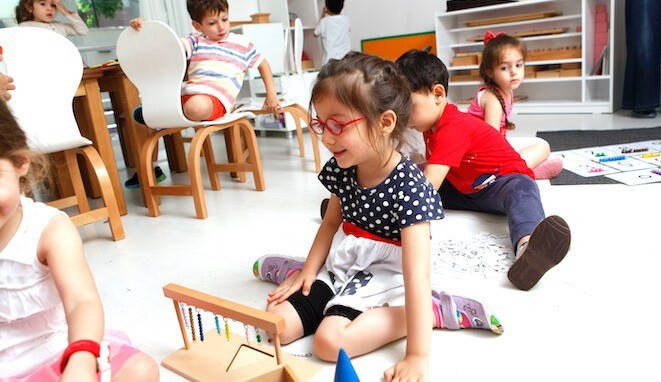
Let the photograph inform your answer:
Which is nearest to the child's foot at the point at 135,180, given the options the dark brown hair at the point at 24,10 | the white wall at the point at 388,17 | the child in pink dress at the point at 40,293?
the dark brown hair at the point at 24,10

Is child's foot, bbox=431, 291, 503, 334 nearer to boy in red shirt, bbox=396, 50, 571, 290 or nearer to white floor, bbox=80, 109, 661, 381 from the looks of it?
white floor, bbox=80, 109, 661, 381

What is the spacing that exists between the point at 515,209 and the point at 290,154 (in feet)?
5.55

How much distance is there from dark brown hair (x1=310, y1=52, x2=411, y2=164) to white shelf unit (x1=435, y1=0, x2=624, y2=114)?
107 inches

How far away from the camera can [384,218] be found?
0.99 meters

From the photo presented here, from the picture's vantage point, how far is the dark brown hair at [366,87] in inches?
35.1

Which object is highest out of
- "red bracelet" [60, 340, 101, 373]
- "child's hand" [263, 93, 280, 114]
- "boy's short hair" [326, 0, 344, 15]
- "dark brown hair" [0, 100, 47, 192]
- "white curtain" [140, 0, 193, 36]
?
"white curtain" [140, 0, 193, 36]

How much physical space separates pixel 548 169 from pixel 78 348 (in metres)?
1.67

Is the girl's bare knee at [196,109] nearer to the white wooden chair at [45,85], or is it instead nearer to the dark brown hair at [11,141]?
the white wooden chair at [45,85]

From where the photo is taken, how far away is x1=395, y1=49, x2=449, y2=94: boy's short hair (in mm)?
1301

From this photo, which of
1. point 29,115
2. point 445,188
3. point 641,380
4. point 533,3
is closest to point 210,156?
point 29,115

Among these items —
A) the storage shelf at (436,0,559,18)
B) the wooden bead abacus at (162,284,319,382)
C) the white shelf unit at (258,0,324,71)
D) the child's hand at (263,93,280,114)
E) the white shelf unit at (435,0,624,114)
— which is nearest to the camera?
the wooden bead abacus at (162,284,319,382)

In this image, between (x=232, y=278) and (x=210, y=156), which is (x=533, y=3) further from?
(x=232, y=278)

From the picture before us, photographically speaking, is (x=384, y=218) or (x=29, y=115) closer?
(x=384, y=218)

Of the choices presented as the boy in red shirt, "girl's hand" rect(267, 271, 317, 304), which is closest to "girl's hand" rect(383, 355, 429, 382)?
"girl's hand" rect(267, 271, 317, 304)
